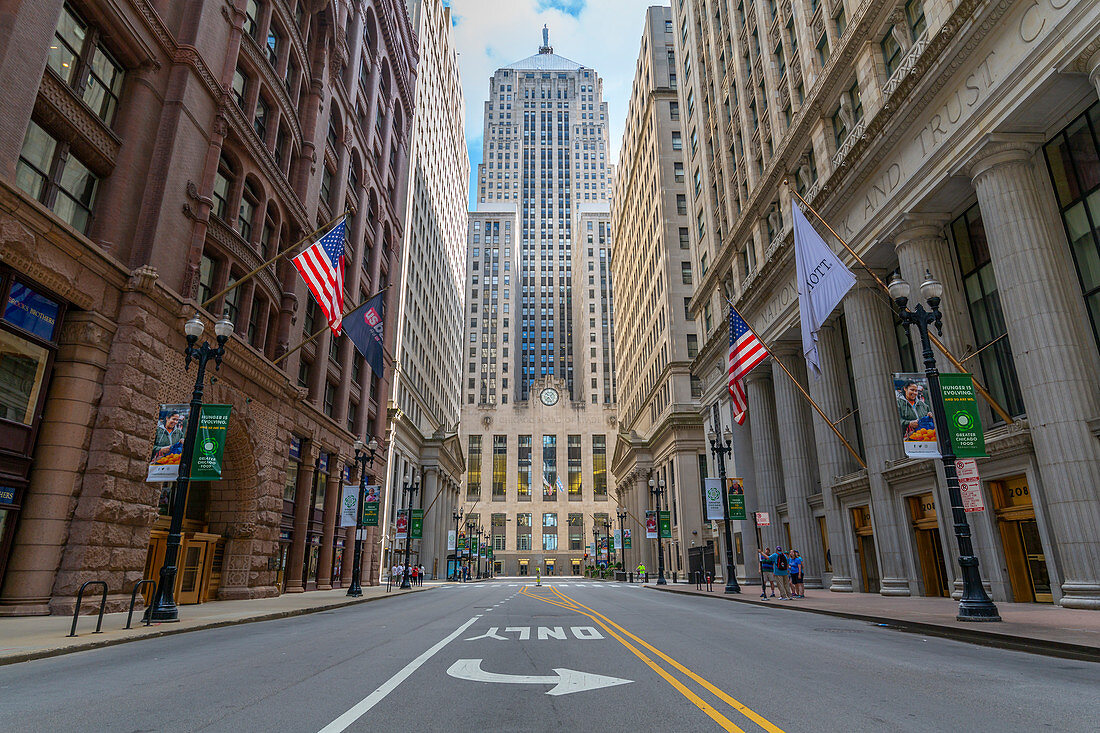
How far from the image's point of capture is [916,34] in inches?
892

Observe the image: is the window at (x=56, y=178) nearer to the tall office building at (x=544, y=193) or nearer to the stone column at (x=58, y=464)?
the stone column at (x=58, y=464)

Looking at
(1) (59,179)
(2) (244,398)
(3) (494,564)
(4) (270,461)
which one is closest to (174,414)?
(1) (59,179)

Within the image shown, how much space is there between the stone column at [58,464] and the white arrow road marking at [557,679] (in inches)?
507

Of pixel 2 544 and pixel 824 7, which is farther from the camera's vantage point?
pixel 824 7

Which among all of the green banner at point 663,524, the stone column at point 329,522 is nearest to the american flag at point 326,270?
the stone column at point 329,522

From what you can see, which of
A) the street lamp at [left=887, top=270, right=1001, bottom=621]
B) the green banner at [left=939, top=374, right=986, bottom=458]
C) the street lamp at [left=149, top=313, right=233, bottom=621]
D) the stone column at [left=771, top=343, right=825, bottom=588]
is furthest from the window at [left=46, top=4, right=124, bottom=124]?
the stone column at [left=771, top=343, right=825, bottom=588]

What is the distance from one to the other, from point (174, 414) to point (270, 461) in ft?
39.3

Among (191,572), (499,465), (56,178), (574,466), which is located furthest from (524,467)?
(56,178)

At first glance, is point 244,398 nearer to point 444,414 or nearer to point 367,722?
point 367,722

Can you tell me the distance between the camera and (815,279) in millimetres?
22953

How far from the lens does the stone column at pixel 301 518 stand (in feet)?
106

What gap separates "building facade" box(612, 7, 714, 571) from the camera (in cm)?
6175

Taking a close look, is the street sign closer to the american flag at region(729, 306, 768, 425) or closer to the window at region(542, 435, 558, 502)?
the american flag at region(729, 306, 768, 425)

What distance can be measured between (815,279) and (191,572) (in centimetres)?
2493
